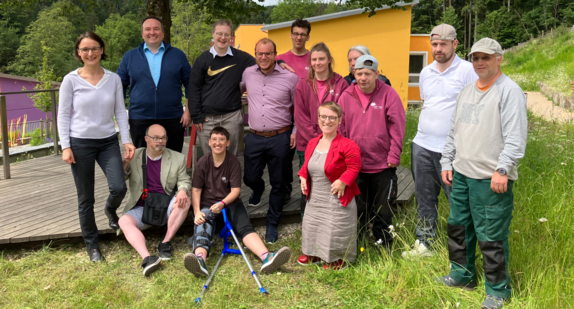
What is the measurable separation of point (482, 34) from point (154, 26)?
152ft

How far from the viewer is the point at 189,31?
45000 mm

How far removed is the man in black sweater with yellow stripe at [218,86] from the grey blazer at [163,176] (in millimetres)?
455

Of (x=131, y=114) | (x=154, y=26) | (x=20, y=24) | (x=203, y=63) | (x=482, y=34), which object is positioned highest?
(x=20, y=24)

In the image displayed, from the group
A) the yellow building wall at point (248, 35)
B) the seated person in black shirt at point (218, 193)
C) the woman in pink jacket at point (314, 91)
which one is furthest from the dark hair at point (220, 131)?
the yellow building wall at point (248, 35)

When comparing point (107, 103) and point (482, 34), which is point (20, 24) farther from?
point (107, 103)

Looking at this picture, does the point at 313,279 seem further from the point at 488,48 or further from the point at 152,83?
the point at 152,83

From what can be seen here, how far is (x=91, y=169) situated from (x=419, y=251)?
2.75 metres

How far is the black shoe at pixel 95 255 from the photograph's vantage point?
12.2 feet

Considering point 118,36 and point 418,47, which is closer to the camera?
point 418,47

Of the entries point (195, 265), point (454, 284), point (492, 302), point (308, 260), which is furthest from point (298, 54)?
point (492, 302)

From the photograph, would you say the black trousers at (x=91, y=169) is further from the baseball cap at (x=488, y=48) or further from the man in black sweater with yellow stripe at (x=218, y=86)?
the baseball cap at (x=488, y=48)

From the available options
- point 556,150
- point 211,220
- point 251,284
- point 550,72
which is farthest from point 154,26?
point 550,72

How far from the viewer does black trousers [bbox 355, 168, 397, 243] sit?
3512mm

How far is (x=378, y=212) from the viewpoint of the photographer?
11.8 ft
